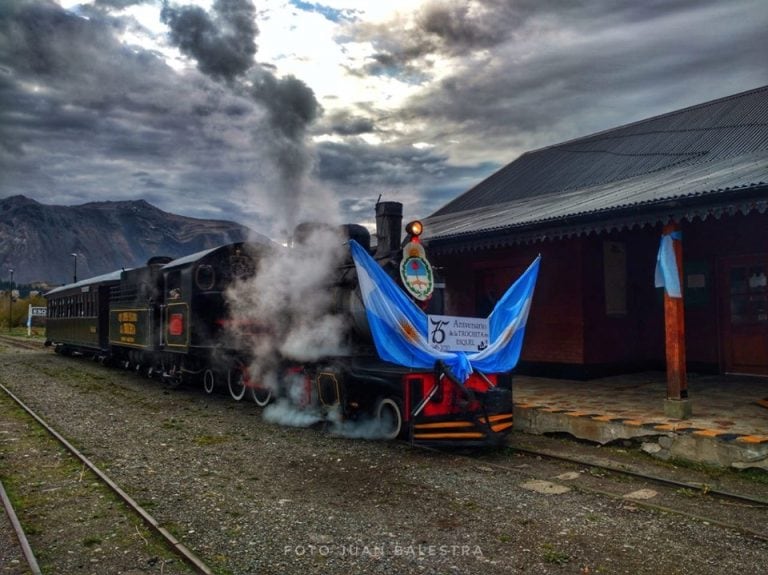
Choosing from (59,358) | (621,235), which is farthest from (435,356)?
(59,358)

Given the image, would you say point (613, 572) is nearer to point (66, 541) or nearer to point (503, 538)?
point (503, 538)

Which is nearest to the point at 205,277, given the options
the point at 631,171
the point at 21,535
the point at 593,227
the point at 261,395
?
the point at 261,395

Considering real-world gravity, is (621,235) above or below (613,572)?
above

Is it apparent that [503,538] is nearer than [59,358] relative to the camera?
Yes

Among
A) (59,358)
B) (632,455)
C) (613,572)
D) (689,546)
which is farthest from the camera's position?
(59,358)

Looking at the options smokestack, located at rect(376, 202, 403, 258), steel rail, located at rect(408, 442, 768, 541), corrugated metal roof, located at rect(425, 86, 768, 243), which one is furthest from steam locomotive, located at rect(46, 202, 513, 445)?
corrugated metal roof, located at rect(425, 86, 768, 243)

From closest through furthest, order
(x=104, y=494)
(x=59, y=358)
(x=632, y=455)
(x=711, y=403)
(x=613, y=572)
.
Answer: (x=613, y=572) → (x=104, y=494) → (x=632, y=455) → (x=711, y=403) → (x=59, y=358)

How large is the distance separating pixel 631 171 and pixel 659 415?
6.45 meters

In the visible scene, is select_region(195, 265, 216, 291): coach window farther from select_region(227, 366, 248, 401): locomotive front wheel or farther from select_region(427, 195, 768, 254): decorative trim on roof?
select_region(427, 195, 768, 254): decorative trim on roof

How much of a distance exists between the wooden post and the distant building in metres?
0.89

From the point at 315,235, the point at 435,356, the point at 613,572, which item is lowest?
the point at 613,572

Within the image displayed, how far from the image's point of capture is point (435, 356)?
21.7 ft

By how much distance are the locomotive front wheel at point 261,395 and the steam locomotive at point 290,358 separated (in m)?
0.02

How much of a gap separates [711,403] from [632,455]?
1957 millimetres
